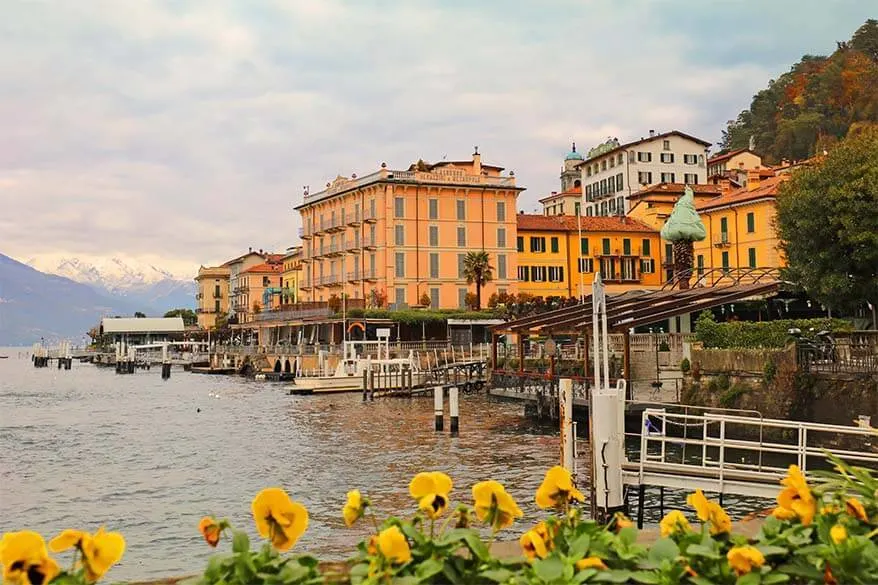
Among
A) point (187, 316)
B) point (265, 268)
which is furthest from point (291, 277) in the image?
point (187, 316)

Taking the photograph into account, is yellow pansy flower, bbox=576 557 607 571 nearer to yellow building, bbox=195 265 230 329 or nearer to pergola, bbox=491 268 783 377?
pergola, bbox=491 268 783 377

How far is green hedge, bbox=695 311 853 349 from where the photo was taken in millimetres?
29406

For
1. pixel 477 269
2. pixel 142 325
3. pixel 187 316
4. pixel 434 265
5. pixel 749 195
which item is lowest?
pixel 142 325

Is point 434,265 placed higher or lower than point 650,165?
→ lower

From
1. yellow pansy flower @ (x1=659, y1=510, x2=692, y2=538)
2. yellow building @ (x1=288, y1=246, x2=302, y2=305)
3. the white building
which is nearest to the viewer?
yellow pansy flower @ (x1=659, y1=510, x2=692, y2=538)

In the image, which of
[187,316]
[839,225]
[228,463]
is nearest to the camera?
[228,463]

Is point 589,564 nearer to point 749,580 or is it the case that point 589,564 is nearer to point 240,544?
point 749,580

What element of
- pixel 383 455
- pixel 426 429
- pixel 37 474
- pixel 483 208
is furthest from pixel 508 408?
pixel 483 208

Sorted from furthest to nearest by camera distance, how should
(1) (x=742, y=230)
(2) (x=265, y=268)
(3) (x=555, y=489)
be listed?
(2) (x=265, y=268) < (1) (x=742, y=230) < (3) (x=555, y=489)

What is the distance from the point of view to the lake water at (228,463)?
757 inches

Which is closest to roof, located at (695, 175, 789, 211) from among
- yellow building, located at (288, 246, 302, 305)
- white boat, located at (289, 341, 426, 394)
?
white boat, located at (289, 341, 426, 394)

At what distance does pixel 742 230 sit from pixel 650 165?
2757 centimetres

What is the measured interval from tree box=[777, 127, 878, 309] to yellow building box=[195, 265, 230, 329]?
12611 cm

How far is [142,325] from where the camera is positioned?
15400 centimetres
